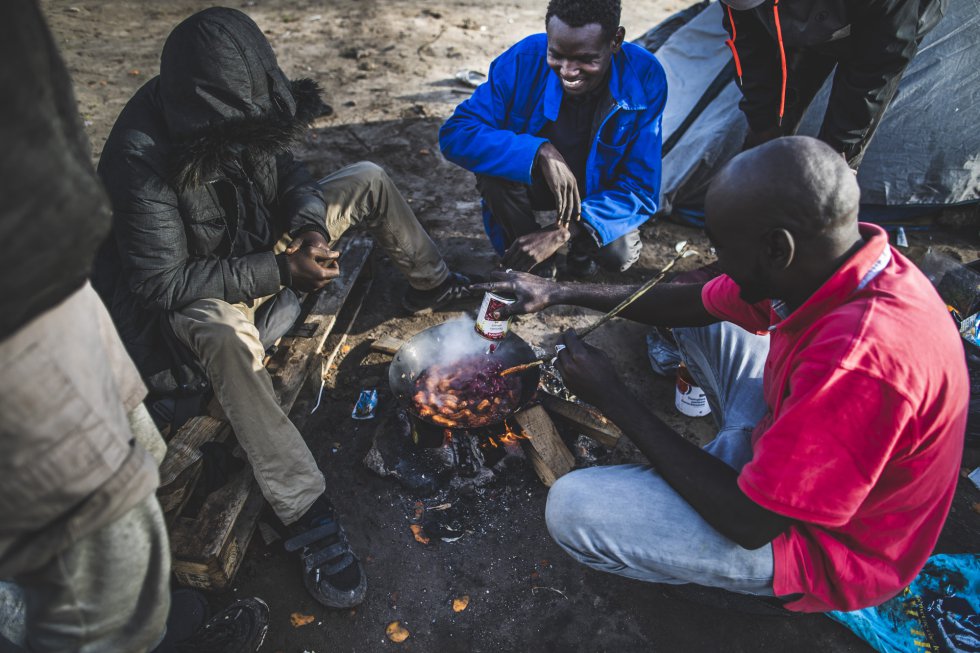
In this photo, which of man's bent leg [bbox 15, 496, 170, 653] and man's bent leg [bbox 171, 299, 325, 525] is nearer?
man's bent leg [bbox 15, 496, 170, 653]

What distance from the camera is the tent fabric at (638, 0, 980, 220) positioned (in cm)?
500

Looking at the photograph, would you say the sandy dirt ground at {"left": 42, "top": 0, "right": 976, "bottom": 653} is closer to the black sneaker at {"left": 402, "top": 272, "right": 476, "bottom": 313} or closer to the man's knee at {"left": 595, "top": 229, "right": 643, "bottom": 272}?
the black sneaker at {"left": 402, "top": 272, "right": 476, "bottom": 313}

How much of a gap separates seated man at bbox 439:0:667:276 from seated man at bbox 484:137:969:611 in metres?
1.74

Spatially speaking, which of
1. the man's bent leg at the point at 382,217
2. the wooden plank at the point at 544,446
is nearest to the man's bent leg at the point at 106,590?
the wooden plank at the point at 544,446

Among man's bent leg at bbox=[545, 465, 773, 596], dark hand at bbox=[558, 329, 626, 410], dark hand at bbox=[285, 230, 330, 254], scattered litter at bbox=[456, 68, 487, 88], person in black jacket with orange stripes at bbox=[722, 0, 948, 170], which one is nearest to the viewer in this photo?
man's bent leg at bbox=[545, 465, 773, 596]

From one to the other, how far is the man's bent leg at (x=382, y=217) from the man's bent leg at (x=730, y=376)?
1777mm

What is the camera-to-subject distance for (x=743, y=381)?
290 cm

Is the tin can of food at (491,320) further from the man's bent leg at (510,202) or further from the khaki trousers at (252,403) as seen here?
the man's bent leg at (510,202)

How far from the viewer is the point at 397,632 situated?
8.89 ft

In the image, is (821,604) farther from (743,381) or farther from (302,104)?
(302,104)

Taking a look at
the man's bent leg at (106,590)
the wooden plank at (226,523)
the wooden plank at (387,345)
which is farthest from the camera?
the wooden plank at (387,345)

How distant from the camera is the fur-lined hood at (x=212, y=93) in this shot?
8.67ft

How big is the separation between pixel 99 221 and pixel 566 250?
13.4ft

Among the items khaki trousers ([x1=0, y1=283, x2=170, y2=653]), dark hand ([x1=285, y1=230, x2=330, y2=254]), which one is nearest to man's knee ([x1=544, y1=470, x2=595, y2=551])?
khaki trousers ([x1=0, y1=283, x2=170, y2=653])
